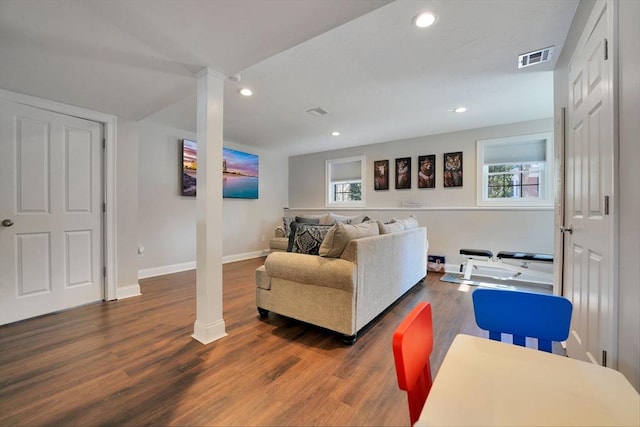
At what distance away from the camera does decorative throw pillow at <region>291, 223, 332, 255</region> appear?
2.39m

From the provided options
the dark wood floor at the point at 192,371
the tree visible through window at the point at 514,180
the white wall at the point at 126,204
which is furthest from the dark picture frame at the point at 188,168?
the tree visible through window at the point at 514,180

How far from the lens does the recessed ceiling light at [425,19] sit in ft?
5.84

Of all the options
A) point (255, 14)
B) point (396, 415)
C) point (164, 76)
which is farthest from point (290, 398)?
point (164, 76)

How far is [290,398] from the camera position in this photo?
1448 millimetres

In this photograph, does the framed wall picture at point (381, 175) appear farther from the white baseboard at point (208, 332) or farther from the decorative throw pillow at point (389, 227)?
the white baseboard at point (208, 332)

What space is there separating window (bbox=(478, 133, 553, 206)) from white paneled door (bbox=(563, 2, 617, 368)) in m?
2.46

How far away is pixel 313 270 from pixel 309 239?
1.22ft

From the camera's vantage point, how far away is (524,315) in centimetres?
100

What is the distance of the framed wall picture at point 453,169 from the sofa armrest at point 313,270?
330cm

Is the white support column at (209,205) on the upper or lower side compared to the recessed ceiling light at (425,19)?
lower

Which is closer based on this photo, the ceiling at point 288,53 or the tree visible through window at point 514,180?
the ceiling at point 288,53

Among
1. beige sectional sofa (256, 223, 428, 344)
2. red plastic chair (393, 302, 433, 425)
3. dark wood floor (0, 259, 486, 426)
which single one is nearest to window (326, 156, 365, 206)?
beige sectional sofa (256, 223, 428, 344)

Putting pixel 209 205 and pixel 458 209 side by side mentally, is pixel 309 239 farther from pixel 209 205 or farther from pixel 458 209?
pixel 458 209

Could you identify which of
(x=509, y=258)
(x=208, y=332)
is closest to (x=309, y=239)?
(x=208, y=332)
